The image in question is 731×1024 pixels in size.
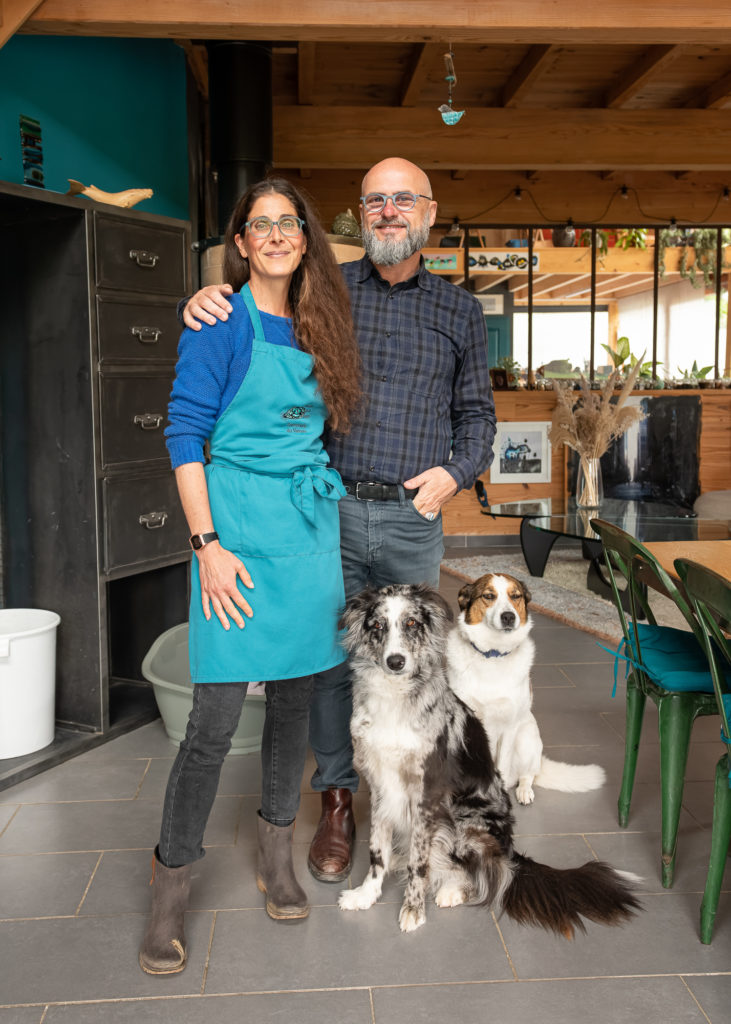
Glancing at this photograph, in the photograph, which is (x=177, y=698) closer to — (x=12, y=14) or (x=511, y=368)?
(x=12, y=14)

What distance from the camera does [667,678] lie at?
91.7 inches

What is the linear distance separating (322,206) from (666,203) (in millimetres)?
3254

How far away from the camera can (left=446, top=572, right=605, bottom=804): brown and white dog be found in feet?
8.53

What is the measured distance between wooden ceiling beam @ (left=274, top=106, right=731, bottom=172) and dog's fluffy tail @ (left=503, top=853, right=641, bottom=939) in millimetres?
5439

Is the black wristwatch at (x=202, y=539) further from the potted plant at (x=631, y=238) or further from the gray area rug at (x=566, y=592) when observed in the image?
the potted plant at (x=631, y=238)

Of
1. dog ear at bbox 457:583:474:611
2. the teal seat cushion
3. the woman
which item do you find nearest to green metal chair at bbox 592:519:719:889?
the teal seat cushion

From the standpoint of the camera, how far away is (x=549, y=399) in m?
7.71

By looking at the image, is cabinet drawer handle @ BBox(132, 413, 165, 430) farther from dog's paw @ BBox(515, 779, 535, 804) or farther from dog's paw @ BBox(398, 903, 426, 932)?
dog's paw @ BBox(398, 903, 426, 932)

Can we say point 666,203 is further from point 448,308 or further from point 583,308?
point 448,308

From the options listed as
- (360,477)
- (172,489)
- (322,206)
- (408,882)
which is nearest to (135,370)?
(172,489)

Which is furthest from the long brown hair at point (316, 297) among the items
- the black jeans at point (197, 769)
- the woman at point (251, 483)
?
the black jeans at point (197, 769)

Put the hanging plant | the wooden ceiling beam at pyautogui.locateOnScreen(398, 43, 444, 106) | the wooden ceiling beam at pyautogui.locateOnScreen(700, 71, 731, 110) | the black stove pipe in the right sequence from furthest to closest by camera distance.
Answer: the hanging plant, the wooden ceiling beam at pyautogui.locateOnScreen(700, 71, 731, 110), the wooden ceiling beam at pyautogui.locateOnScreen(398, 43, 444, 106), the black stove pipe

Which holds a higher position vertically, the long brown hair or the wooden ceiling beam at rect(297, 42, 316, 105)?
the wooden ceiling beam at rect(297, 42, 316, 105)

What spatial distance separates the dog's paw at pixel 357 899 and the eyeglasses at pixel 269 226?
5.16 ft
